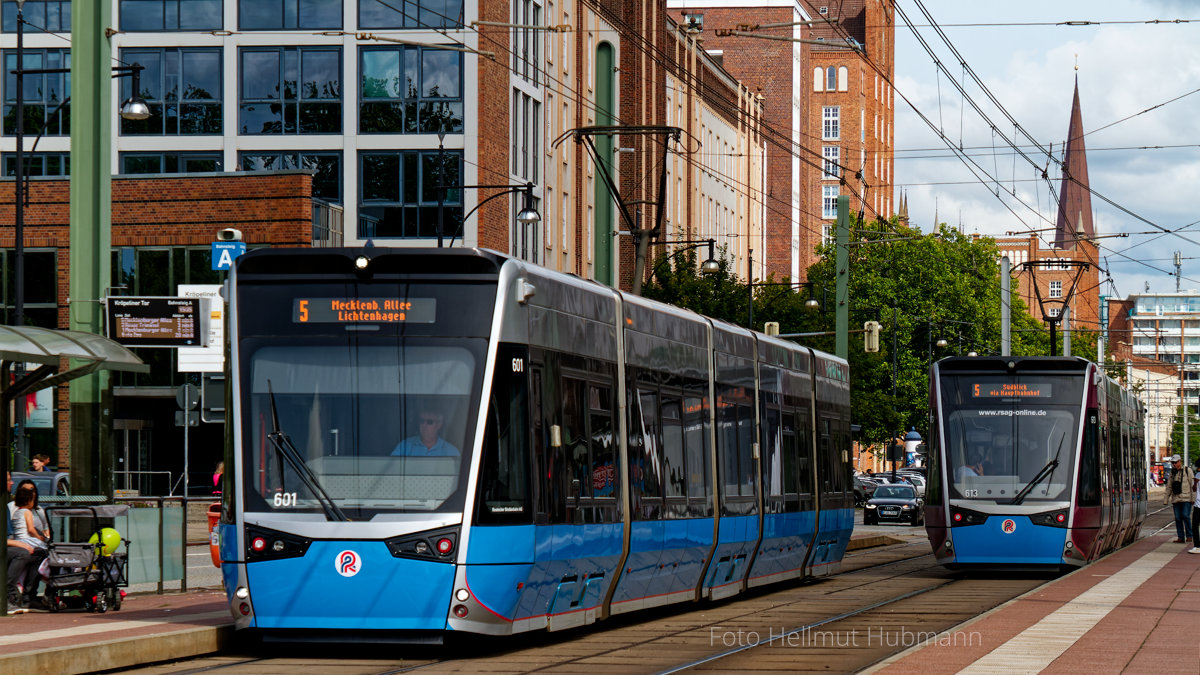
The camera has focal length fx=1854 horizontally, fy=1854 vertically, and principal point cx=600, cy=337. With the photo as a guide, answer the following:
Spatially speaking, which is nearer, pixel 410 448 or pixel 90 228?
pixel 410 448

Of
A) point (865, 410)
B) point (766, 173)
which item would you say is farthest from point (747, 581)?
point (766, 173)

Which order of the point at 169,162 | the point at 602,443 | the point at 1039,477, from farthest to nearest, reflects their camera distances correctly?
the point at 169,162
the point at 1039,477
the point at 602,443

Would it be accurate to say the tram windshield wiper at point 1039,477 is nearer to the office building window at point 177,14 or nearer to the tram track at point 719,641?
the tram track at point 719,641

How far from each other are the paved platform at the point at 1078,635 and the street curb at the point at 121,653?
4.66m

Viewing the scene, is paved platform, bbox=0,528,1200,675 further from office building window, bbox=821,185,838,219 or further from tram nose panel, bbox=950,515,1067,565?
office building window, bbox=821,185,838,219

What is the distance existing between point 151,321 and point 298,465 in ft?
17.2

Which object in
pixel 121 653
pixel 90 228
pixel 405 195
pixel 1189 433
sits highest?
pixel 405 195

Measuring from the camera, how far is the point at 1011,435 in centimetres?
2372

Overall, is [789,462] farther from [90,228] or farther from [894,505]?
[894,505]

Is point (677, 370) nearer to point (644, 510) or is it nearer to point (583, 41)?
point (644, 510)

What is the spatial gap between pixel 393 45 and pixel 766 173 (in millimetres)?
59497

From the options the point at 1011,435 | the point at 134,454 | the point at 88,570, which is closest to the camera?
the point at 88,570

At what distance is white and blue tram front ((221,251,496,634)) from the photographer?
482 inches

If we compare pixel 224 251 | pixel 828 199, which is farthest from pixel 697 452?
pixel 828 199
